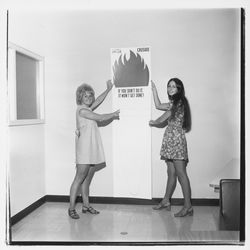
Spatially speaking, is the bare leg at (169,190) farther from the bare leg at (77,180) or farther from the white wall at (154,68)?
the bare leg at (77,180)

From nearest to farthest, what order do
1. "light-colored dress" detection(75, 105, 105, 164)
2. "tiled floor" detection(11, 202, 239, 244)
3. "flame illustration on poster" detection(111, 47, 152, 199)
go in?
"tiled floor" detection(11, 202, 239, 244) → "flame illustration on poster" detection(111, 47, 152, 199) → "light-colored dress" detection(75, 105, 105, 164)

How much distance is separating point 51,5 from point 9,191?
48.1 inches

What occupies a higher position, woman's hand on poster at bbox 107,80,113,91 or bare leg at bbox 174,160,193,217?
woman's hand on poster at bbox 107,80,113,91

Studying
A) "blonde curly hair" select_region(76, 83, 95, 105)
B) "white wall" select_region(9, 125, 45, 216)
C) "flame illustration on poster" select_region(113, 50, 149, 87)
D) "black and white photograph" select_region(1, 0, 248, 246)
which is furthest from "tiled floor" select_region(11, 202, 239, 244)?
"flame illustration on poster" select_region(113, 50, 149, 87)

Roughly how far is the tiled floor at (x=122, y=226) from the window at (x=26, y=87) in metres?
0.65

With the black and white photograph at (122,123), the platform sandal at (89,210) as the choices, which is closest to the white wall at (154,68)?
the black and white photograph at (122,123)

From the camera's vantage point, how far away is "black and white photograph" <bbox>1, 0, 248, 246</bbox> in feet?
6.86

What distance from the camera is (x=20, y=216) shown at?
2246 millimetres

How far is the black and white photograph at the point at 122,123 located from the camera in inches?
82.3

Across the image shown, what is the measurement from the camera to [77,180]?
89.4 inches

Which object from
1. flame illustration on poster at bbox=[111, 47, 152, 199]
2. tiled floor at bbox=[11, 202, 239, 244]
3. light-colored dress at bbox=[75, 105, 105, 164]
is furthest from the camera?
light-colored dress at bbox=[75, 105, 105, 164]

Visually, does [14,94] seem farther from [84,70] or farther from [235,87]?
[235,87]

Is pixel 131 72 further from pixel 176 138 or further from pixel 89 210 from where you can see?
pixel 89 210

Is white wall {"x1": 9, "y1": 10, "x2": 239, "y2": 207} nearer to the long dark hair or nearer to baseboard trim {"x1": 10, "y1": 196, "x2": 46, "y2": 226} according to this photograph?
the long dark hair
